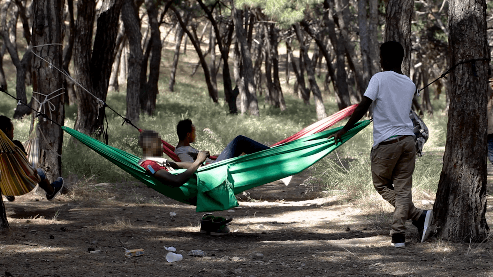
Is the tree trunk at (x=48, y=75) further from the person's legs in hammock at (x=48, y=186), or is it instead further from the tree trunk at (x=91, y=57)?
the tree trunk at (x=91, y=57)

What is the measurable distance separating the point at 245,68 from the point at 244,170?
A: 38.7 feet

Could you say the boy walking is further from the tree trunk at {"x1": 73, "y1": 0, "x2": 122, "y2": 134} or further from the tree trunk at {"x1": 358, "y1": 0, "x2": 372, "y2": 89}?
the tree trunk at {"x1": 358, "y1": 0, "x2": 372, "y2": 89}

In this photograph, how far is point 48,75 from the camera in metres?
6.30

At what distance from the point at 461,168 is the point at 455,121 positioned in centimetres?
34

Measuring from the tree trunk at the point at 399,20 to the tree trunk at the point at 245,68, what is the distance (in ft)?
28.8

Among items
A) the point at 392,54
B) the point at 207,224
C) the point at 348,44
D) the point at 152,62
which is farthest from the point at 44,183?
the point at 152,62

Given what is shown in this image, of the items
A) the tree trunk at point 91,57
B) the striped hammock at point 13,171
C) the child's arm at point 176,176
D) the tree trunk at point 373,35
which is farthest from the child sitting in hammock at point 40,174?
the tree trunk at point 373,35

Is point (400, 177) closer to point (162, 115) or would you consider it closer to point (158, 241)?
point (158, 241)

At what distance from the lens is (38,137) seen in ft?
20.6

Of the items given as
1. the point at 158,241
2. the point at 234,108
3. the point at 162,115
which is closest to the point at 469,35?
the point at 158,241

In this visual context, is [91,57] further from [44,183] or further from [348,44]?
[348,44]

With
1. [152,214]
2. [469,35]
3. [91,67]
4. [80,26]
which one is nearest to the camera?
[469,35]

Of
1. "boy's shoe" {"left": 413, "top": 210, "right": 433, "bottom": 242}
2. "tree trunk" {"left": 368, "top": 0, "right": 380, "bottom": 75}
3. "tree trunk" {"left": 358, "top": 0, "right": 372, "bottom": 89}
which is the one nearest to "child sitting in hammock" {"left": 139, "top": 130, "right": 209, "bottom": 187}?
"boy's shoe" {"left": 413, "top": 210, "right": 433, "bottom": 242}

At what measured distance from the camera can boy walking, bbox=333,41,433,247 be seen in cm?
396
